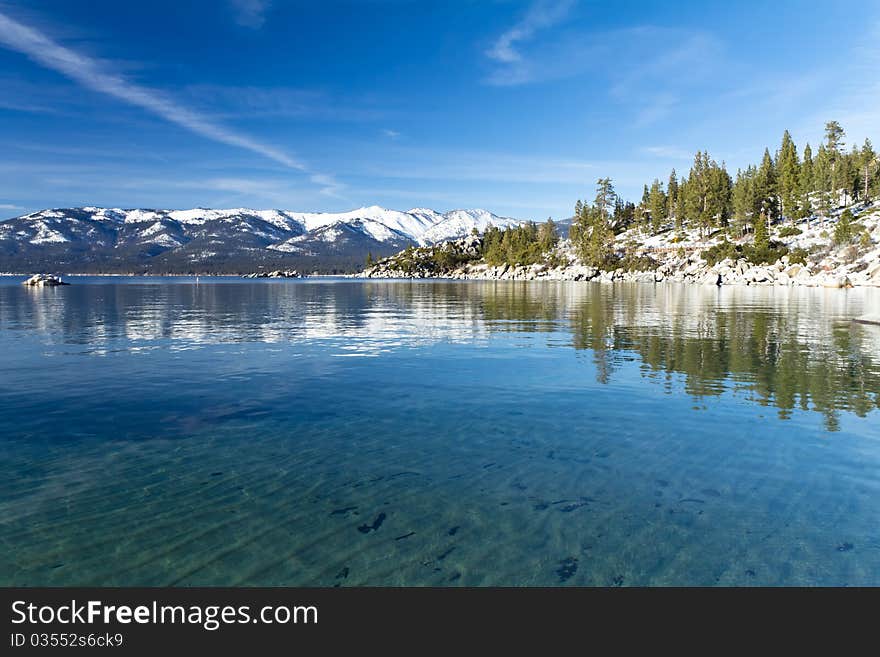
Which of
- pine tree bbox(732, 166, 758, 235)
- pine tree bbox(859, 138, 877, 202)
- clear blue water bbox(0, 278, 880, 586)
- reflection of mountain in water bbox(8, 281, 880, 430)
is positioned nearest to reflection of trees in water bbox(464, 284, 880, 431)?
reflection of mountain in water bbox(8, 281, 880, 430)

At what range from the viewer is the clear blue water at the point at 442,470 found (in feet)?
29.7

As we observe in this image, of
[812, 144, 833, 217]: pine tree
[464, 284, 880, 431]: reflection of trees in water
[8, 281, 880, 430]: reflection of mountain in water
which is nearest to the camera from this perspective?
[464, 284, 880, 431]: reflection of trees in water

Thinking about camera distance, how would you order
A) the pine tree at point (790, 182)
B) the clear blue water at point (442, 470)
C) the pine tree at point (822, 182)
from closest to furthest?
1. the clear blue water at point (442, 470)
2. the pine tree at point (822, 182)
3. the pine tree at point (790, 182)

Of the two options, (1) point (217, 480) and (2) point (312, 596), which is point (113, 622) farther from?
(1) point (217, 480)

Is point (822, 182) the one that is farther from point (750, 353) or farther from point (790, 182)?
point (750, 353)

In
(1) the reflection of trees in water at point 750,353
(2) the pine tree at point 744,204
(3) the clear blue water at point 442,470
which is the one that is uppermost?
(2) the pine tree at point 744,204

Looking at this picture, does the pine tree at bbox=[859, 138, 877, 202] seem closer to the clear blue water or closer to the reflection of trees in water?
the reflection of trees in water

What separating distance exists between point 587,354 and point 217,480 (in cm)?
2323

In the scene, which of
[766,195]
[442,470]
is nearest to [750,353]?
[442,470]

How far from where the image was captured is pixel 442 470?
13227 millimetres

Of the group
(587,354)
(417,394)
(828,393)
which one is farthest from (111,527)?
(587,354)

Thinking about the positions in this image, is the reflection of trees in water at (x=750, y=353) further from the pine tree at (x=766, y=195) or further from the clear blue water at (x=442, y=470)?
the pine tree at (x=766, y=195)

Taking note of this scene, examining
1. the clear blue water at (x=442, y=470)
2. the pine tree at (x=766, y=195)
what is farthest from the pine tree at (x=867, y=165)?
the clear blue water at (x=442, y=470)

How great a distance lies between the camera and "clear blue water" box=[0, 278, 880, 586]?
9047 millimetres
